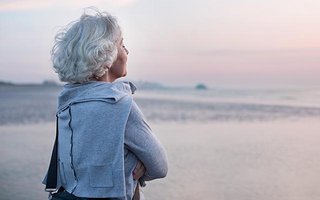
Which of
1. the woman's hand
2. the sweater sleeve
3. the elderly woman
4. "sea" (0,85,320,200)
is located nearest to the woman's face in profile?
the elderly woman

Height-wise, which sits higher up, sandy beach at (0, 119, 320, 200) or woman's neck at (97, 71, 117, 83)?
woman's neck at (97, 71, 117, 83)

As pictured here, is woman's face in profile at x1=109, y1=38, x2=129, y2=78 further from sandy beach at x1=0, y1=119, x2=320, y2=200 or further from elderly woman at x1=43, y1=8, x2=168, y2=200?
sandy beach at x1=0, y1=119, x2=320, y2=200

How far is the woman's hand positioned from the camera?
7.09 ft

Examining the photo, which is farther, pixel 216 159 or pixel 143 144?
pixel 216 159

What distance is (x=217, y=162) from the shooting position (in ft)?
25.8

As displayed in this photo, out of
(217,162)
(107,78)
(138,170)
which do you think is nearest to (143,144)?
(138,170)

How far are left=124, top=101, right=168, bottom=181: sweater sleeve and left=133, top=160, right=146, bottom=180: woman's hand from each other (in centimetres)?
1

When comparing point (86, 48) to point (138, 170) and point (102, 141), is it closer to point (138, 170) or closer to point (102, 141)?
point (102, 141)

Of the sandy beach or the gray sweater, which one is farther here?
the sandy beach

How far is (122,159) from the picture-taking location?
2049 millimetres

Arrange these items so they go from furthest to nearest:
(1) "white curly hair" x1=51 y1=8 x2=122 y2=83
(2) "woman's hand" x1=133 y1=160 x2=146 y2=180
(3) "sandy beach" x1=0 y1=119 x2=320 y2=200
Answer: (3) "sandy beach" x1=0 y1=119 x2=320 y2=200
(2) "woman's hand" x1=133 y1=160 x2=146 y2=180
(1) "white curly hair" x1=51 y1=8 x2=122 y2=83

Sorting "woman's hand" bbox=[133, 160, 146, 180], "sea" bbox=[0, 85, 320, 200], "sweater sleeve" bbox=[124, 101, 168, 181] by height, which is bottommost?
"sea" bbox=[0, 85, 320, 200]

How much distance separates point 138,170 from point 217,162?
19.0 ft

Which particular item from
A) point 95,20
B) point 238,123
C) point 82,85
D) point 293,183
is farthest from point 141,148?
point 238,123
